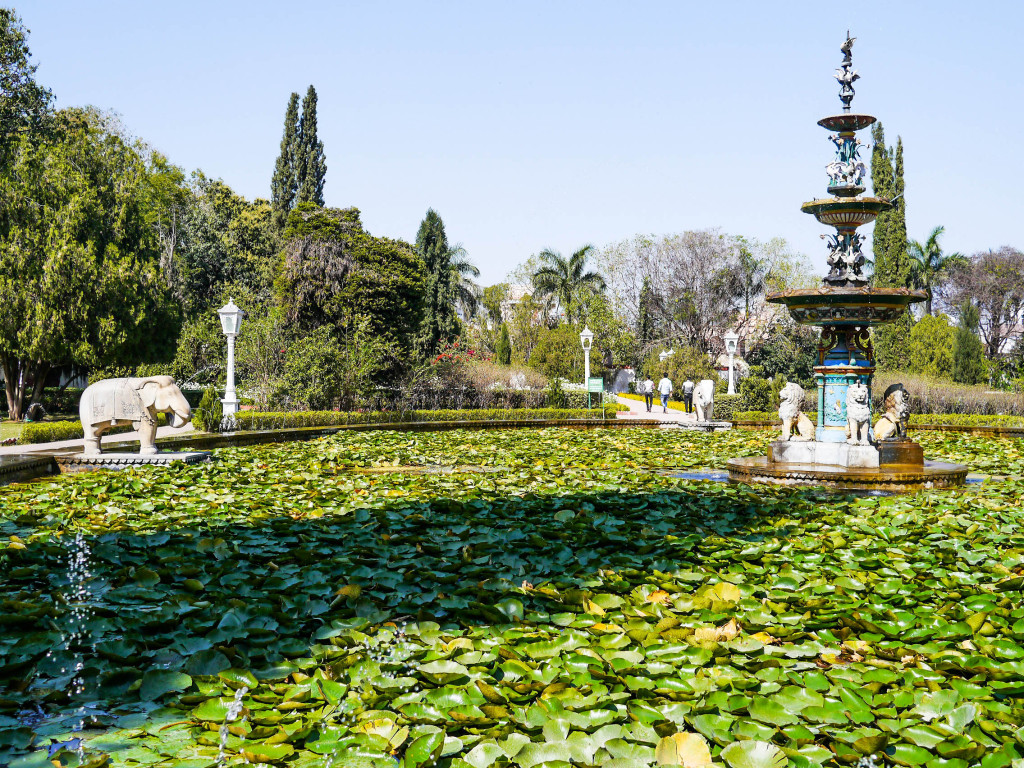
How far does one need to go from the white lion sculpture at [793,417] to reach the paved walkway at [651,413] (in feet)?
36.7

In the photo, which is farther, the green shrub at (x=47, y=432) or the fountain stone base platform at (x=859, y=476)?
the green shrub at (x=47, y=432)

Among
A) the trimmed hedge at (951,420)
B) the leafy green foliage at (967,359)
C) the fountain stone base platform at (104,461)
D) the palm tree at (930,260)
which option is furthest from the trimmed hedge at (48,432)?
the palm tree at (930,260)

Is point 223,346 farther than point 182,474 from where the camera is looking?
Yes

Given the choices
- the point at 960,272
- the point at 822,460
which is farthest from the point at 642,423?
the point at 960,272

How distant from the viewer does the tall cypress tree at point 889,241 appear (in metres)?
35.8

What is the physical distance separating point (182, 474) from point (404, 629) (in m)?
6.60

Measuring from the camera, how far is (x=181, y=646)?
13.0 ft

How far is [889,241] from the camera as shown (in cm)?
3819

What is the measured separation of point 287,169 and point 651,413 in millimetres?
21743

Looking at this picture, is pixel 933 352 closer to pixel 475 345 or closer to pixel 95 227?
pixel 475 345

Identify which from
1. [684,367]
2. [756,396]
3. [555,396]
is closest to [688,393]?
[756,396]

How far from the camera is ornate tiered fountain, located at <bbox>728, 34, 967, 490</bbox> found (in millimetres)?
10234

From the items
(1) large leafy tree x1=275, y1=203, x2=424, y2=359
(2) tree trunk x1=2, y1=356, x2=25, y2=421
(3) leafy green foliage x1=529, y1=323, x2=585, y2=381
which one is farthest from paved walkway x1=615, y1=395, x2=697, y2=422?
(2) tree trunk x1=2, y1=356, x2=25, y2=421

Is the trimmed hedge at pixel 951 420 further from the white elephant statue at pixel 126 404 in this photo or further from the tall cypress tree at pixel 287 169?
the tall cypress tree at pixel 287 169
